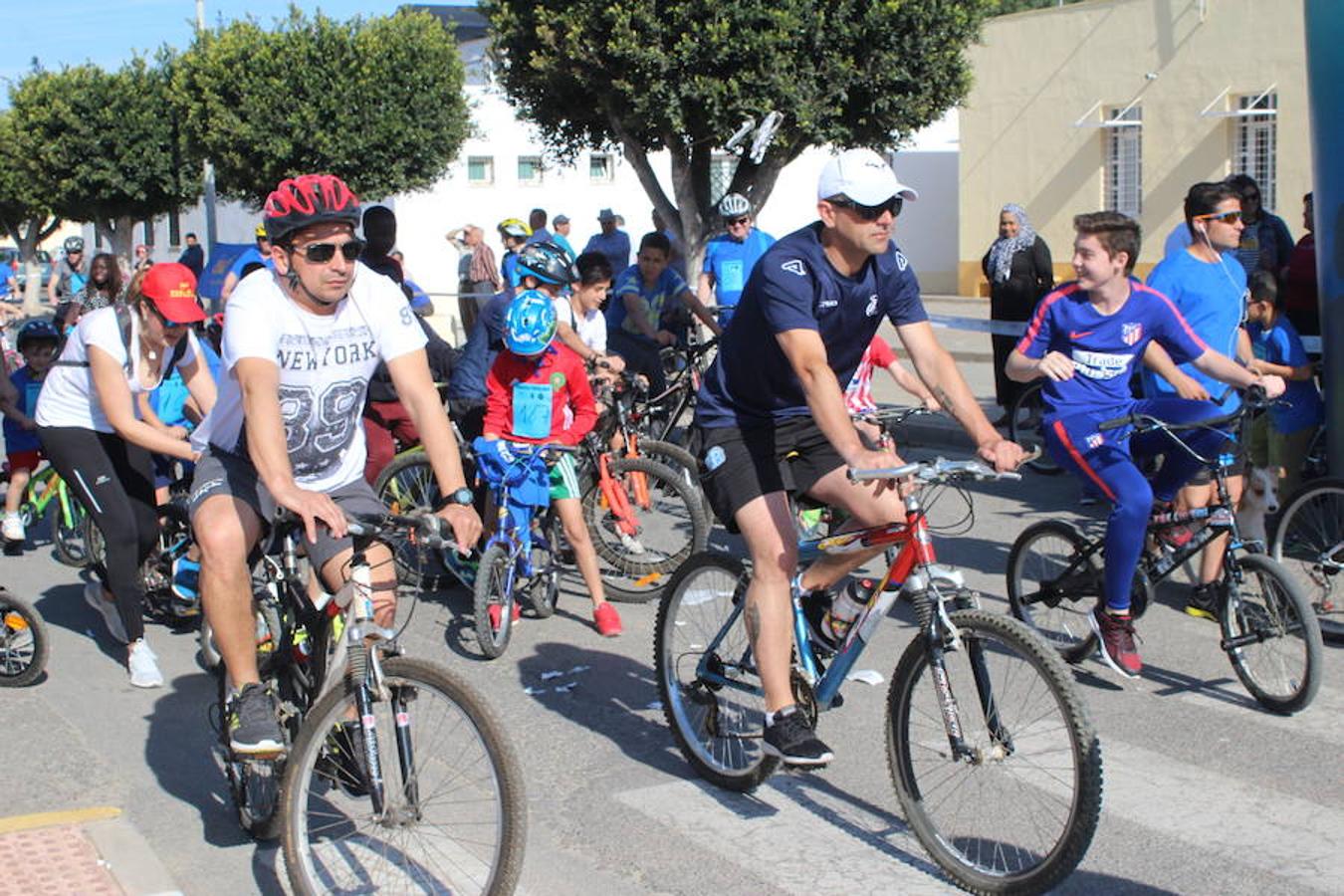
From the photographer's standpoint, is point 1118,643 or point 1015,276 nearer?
point 1118,643

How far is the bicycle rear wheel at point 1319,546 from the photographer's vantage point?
7.15 m

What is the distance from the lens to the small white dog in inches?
325

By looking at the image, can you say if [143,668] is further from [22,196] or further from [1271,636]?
[22,196]

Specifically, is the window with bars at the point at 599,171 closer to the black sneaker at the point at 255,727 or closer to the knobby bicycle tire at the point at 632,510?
the knobby bicycle tire at the point at 632,510

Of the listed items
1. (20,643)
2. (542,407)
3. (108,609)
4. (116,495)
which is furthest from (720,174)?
(20,643)

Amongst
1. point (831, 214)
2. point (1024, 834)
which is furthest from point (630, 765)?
point (831, 214)

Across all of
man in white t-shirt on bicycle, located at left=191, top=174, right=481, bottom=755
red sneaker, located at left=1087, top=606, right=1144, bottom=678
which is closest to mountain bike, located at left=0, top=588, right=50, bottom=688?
man in white t-shirt on bicycle, located at left=191, top=174, right=481, bottom=755

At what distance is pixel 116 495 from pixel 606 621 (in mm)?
2336

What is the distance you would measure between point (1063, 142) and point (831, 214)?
24037mm

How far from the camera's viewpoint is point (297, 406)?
477 cm

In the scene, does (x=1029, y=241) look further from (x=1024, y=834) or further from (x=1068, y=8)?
(x=1068, y=8)

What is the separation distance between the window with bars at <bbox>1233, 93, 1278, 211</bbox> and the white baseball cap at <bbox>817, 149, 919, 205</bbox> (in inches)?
827

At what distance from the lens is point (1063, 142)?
91.1ft

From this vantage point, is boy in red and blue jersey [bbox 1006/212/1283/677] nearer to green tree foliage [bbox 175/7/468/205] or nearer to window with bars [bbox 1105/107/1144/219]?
window with bars [bbox 1105/107/1144/219]
